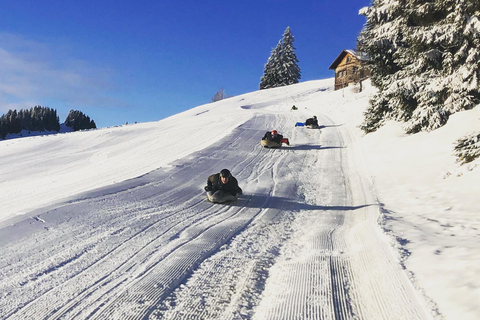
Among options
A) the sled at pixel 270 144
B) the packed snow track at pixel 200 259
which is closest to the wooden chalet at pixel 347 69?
the sled at pixel 270 144

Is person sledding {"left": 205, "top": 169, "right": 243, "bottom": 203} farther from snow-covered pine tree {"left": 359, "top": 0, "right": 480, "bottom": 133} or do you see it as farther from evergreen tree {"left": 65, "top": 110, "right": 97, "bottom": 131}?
evergreen tree {"left": 65, "top": 110, "right": 97, "bottom": 131}

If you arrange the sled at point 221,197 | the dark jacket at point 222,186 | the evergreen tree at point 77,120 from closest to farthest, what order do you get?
the sled at point 221,197, the dark jacket at point 222,186, the evergreen tree at point 77,120

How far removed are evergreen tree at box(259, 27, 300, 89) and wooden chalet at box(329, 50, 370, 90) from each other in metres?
Answer: 12.5

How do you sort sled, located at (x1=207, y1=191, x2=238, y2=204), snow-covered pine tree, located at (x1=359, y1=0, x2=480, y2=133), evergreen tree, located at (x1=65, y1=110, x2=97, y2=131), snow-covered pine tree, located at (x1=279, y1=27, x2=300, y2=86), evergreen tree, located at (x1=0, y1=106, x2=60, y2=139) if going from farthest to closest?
evergreen tree, located at (x1=65, y1=110, x2=97, y2=131)
evergreen tree, located at (x1=0, y1=106, x2=60, y2=139)
snow-covered pine tree, located at (x1=279, y1=27, x2=300, y2=86)
snow-covered pine tree, located at (x1=359, y1=0, x2=480, y2=133)
sled, located at (x1=207, y1=191, x2=238, y2=204)

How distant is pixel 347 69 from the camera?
46875 mm

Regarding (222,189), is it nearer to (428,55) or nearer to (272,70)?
(428,55)

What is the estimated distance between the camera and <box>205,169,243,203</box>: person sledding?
25.9ft

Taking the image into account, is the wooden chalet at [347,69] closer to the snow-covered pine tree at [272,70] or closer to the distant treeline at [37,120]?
the snow-covered pine tree at [272,70]

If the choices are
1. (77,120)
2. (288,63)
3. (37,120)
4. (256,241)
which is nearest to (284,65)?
(288,63)

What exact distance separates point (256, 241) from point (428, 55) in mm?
10680

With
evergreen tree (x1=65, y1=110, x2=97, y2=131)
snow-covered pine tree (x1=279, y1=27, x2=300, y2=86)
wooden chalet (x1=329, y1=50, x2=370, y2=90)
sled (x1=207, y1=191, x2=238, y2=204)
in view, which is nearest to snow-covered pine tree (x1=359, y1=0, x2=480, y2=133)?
sled (x1=207, y1=191, x2=238, y2=204)

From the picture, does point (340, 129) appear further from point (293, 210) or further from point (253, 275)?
point (253, 275)

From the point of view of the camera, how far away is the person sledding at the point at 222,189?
7.89 metres

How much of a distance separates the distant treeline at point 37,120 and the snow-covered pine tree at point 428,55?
218 feet
